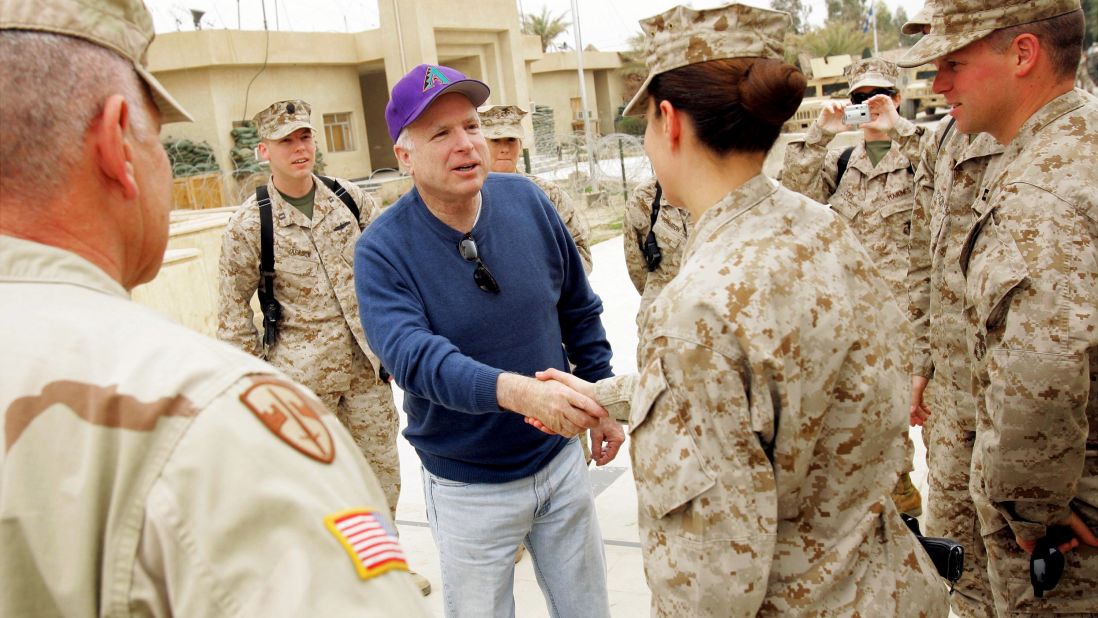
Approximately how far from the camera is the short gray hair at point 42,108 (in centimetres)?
105

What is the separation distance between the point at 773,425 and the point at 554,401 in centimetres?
73

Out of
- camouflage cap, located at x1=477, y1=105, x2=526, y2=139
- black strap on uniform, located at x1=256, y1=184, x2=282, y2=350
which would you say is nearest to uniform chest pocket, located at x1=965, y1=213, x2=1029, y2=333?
camouflage cap, located at x1=477, y1=105, x2=526, y2=139

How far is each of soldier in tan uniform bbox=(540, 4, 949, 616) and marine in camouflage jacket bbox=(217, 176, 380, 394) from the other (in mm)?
2731

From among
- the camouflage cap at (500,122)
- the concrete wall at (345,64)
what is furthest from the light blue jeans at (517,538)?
the concrete wall at (345,64)

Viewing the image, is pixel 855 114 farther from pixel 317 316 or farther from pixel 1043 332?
pixel 317 316

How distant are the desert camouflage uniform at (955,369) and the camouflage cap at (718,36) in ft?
4.54

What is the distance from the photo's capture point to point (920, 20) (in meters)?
3.06

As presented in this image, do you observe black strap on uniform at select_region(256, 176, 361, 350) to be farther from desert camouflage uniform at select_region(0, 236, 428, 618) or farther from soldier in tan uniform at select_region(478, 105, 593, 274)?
desert camouflage uniform at select_region(0, 236, 428, 618)

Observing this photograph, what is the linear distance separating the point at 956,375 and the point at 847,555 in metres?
1.53

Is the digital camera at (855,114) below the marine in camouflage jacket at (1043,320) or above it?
above

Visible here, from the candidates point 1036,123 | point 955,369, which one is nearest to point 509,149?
point 955,369

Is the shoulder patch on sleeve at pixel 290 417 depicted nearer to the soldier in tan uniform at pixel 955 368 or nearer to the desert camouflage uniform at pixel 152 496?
the desert camouflage uniform at pixel 152 496

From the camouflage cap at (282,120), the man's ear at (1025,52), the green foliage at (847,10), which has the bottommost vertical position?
the man's ear at (1025,52)

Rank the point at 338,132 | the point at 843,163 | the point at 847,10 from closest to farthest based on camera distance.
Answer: the point at 843,163
the point at 338,132
the point at 847,10
